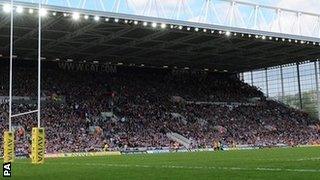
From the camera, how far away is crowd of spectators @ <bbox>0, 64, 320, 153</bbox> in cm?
5247

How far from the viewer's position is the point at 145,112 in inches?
2421

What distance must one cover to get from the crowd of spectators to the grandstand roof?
278 cm

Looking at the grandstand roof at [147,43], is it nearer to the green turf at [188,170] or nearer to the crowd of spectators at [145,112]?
the crowd of spectators at [145,112]

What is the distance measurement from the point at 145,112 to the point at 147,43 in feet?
34.1

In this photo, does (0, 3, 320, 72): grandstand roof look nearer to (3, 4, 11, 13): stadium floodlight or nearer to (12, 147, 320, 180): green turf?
(3, 4, 11, 13): stadium floodlight

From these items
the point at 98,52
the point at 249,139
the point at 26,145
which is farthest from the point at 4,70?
the point at 249,139

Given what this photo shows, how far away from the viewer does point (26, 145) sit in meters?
46.1

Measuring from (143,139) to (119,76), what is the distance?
15.2 m

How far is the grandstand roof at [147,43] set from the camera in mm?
44688

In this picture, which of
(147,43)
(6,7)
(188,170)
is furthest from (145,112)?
(188,170)

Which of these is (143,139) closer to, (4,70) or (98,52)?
(98,52)

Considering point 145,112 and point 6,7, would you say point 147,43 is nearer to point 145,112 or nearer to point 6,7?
point 145,112

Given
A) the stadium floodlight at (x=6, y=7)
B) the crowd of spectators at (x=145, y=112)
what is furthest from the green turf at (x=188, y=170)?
the crowd of spectators at (x=145, y=112)

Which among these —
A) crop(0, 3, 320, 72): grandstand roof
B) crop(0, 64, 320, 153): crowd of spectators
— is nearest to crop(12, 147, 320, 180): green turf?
crop(0, 3, 320, 72): grandstand roof
